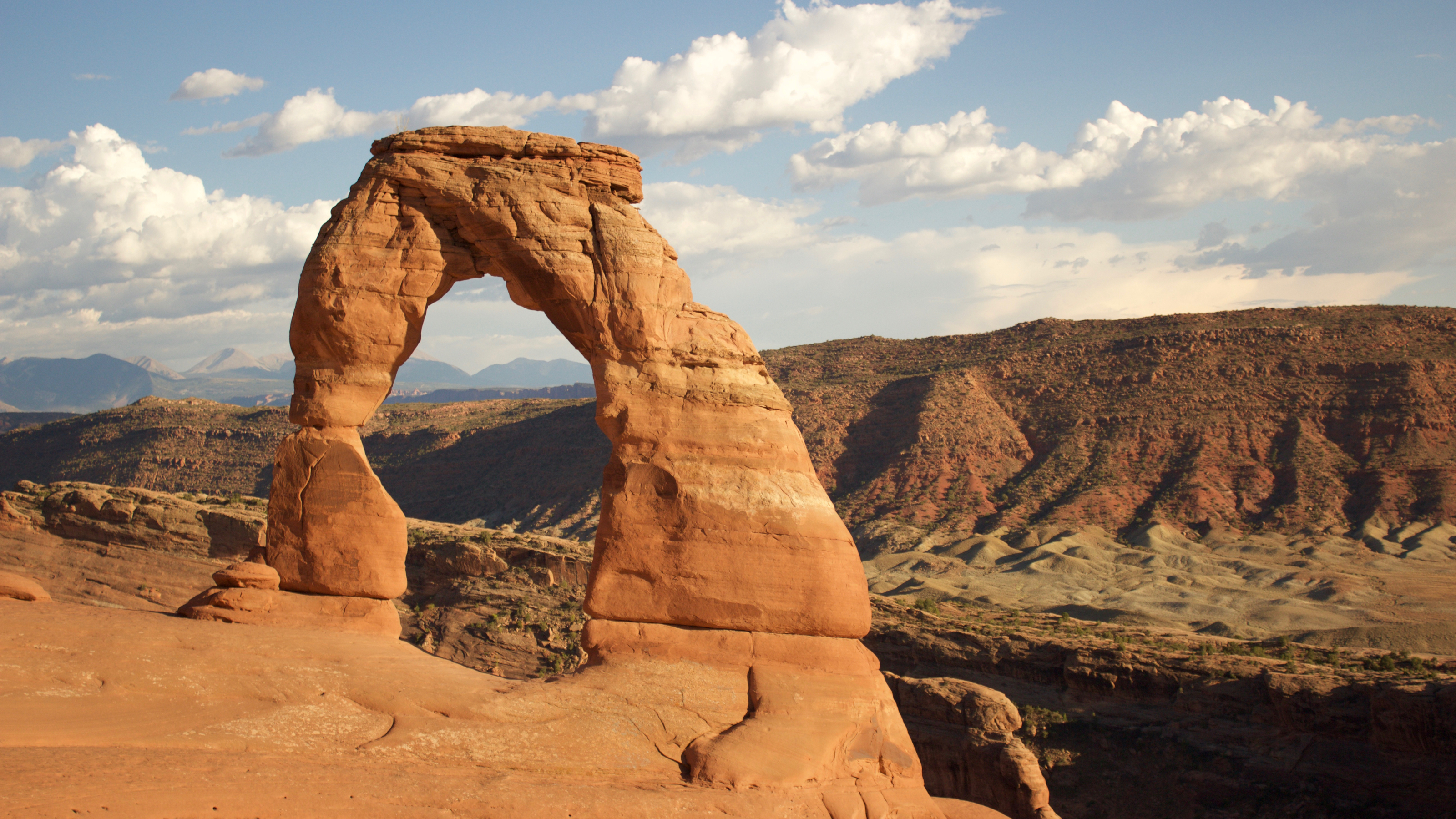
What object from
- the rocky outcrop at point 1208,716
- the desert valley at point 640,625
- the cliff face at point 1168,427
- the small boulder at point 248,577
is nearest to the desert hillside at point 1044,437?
the cliff face at point 1168,427

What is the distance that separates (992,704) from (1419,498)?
46.5 meters

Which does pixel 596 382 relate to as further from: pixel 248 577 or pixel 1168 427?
pixel 1168 427

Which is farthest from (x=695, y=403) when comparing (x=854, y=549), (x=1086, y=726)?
(x=1086, y=726)

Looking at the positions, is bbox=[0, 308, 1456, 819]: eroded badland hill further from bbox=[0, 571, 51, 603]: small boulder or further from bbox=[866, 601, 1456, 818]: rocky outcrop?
bbox=[0, 571, 51, 603]: small boulder

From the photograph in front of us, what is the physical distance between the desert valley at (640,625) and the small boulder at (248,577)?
0.05 m

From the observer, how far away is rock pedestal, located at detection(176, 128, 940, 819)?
45.5 ft

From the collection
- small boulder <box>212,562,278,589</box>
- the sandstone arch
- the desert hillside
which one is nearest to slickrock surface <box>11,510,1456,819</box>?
the sandstone arch

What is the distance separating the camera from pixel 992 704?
24.1m

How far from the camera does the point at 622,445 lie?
14.6 meters

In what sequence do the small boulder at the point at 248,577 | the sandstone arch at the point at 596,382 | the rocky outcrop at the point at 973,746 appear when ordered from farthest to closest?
the rocky outcrop at the point at 973,746 < the small boulder at the point at 248,577 < the sandstone arch at the point at 596,382

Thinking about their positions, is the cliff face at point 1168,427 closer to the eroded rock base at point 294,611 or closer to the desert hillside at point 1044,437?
the desert hillside at point 1044,437

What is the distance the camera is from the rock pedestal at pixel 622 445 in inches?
547

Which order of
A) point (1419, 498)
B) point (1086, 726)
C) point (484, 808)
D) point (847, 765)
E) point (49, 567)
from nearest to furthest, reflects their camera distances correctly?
point (484, 808) < point (847, 765) < point (1086, 726) < point (49, 567) < point (1419, 498)

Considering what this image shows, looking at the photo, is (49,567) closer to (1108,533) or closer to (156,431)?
(1108,533)
